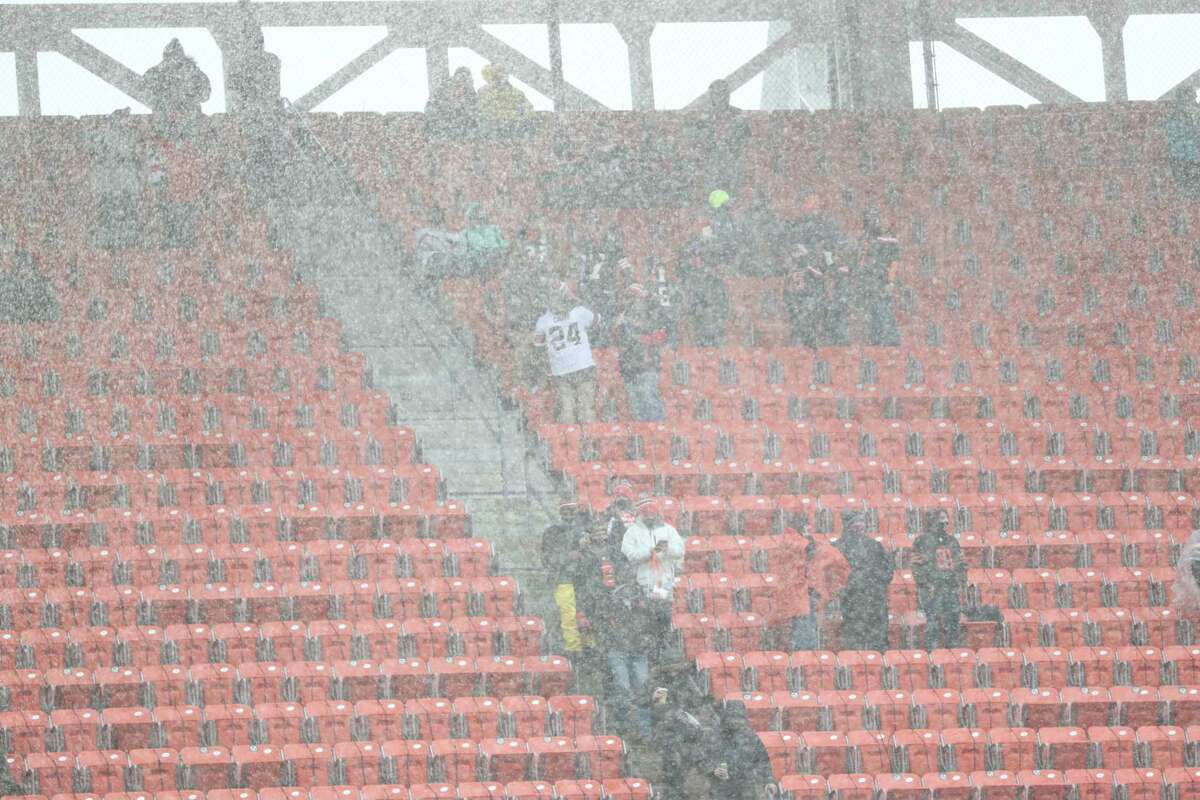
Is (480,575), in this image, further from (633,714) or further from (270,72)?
(270,72)

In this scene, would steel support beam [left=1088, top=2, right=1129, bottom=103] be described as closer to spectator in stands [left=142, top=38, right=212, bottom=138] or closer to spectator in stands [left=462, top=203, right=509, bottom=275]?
spectator in stands [left=462, top=203, right=509, bottom=275]

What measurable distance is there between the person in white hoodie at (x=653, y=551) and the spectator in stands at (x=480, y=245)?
18.2 feet

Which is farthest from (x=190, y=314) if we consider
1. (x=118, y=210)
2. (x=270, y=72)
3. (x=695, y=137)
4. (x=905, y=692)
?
(x=905, y=692)

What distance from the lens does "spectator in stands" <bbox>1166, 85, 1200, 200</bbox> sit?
23.4 m

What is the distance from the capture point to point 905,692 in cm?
1509

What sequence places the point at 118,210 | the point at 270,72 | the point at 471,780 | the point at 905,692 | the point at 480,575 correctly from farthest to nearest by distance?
the point at 270,72 → the point at 118,210 → the point at 480,575 → the point at 905,692 → the point at 471,780

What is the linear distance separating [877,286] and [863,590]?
501cm

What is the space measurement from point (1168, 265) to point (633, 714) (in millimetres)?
9623

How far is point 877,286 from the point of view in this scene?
20.0 meters

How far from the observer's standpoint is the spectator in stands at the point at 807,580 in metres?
15.4

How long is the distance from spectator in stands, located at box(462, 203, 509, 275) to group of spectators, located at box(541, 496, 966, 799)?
14.9 feet

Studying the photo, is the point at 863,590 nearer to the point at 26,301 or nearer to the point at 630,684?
the point at 630,684

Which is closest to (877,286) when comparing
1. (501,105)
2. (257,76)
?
(501,105)

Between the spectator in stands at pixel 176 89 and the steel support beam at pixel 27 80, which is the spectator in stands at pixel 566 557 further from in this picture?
the steel support beam at pixel 27 80
